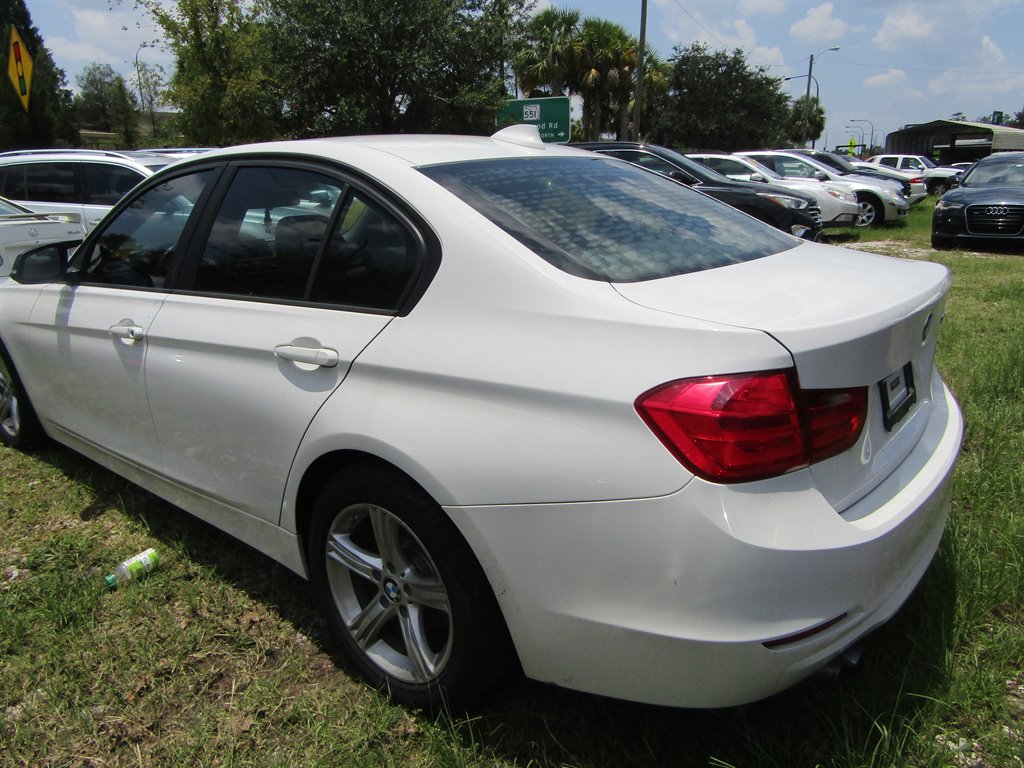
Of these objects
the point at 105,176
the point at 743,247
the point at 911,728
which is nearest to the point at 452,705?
the point at 911,728

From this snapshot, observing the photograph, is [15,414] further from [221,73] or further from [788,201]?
[221,73]

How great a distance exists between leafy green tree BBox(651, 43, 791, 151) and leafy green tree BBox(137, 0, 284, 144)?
73.4 ft

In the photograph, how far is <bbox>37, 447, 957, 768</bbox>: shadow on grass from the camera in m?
1.89

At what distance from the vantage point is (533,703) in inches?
86.4

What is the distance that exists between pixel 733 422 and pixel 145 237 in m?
2.52

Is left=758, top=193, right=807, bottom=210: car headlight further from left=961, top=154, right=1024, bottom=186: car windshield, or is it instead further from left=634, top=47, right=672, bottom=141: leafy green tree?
left=634, top=47, right=672, bottom=141: leafy green tree

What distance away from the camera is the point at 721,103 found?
36.8 metres

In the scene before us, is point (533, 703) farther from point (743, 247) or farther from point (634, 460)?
point (743, 247)

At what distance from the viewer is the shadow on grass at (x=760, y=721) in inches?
74.6

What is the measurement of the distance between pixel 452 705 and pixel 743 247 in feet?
5.22

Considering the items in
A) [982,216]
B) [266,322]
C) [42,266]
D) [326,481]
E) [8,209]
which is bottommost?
[326,481]

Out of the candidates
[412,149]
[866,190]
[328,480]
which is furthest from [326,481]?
[866,190]

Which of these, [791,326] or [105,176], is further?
[105,176]

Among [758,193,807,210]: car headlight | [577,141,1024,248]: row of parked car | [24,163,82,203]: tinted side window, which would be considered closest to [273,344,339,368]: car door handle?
[24,163,82,203]: tinted side window
